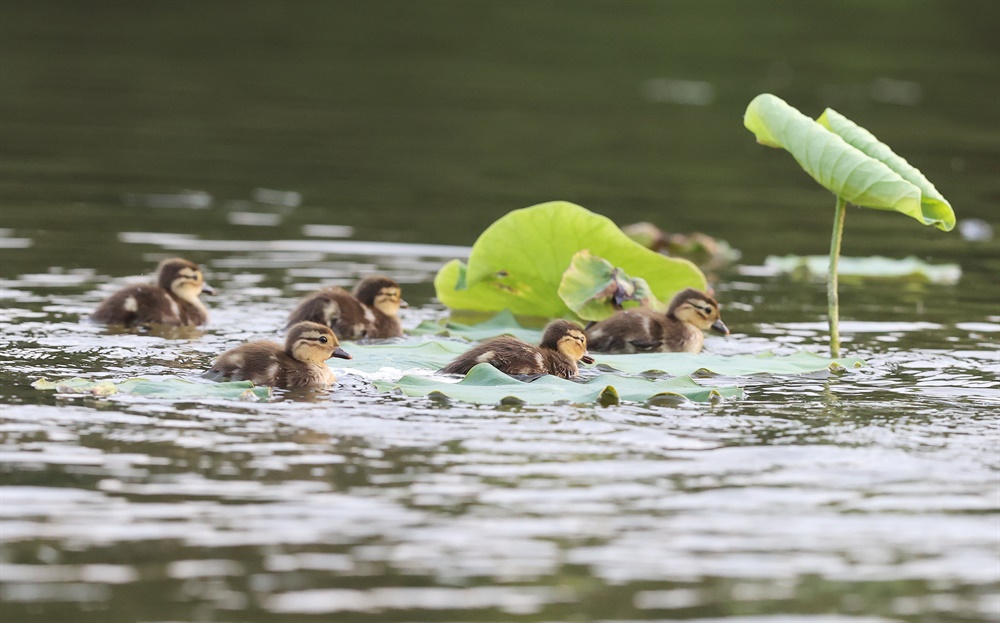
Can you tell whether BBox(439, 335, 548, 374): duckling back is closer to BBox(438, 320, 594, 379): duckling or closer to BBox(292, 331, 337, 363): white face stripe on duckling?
BBox(438, 320, 594, 379): duckling

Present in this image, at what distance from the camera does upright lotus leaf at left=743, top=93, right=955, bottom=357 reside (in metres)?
8.19

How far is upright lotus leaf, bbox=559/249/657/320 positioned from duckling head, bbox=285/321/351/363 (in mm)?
2155

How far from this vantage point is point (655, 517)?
539 centimetres

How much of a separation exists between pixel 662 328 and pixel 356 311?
1649 millimetres

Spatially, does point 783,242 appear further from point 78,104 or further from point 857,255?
point 78,104

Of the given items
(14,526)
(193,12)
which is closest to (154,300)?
(14,526)

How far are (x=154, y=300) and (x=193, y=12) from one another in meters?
23.0

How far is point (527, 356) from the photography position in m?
7.60

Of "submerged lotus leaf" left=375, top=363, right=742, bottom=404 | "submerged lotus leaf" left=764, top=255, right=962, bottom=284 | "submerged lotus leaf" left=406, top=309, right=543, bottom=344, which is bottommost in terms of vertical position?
"submerged lotus leaf" left=375, top=363, right=742, bottom=404

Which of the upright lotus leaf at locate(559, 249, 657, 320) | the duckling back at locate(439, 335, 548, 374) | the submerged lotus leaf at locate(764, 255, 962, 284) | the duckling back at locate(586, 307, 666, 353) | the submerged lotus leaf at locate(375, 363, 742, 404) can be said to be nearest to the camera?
the submerged lotus leaf at locate(375, 363, 742, 404)

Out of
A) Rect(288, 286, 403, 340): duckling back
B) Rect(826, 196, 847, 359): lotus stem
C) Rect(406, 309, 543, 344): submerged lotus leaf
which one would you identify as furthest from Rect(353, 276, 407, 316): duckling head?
Rect(826, 196, 847, 359): lotus stem

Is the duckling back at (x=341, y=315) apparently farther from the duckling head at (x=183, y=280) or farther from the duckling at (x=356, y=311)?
the duckling head at (x=183, y=280)

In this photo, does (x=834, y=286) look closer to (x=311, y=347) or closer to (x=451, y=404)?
(x=451, y=404)

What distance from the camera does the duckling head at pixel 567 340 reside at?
7.87 m
